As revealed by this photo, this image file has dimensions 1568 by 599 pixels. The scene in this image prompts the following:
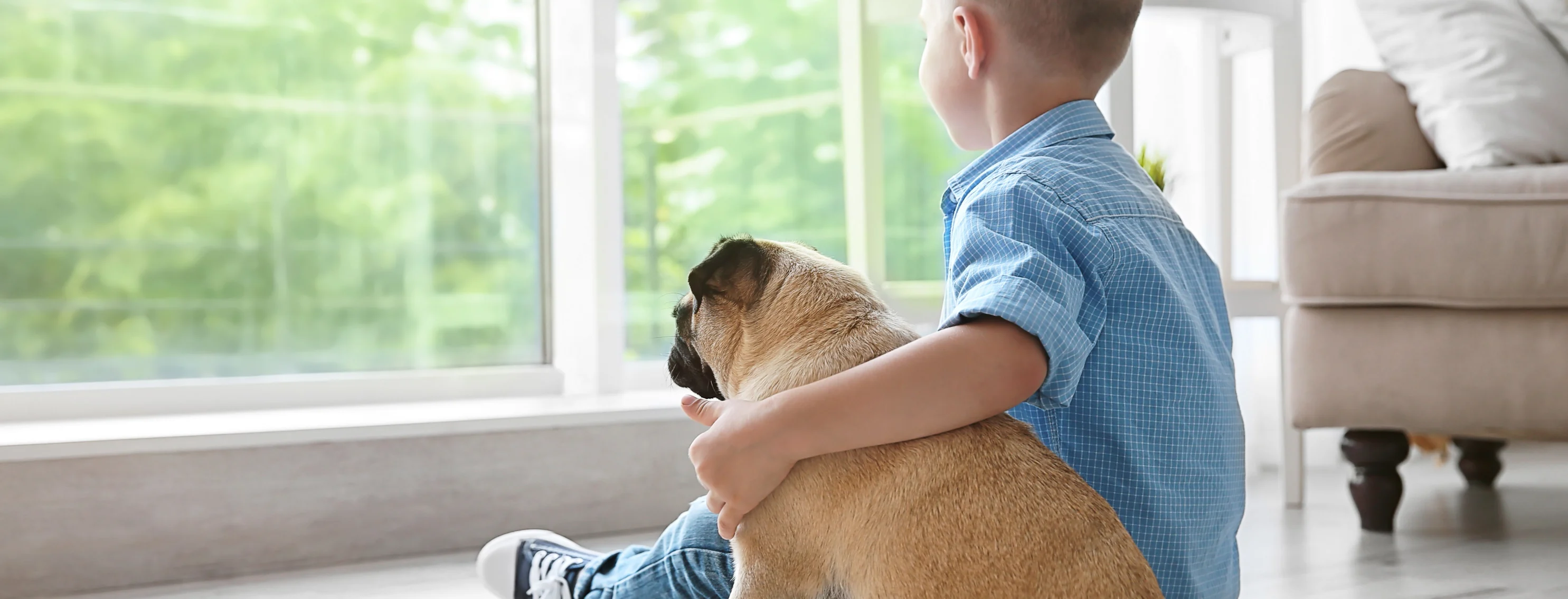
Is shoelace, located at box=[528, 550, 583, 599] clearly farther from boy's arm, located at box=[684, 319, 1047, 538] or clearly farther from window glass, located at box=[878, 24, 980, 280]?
window glass, located at box=[878, 24, 980, 280]

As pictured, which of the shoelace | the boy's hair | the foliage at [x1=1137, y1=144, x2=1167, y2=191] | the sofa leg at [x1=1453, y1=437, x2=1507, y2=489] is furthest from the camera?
the sofa leg at [x1=1453, y1=437, x2=1507, y2=489]

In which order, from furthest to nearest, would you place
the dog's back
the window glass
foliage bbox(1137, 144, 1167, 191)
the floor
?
the window glass
foliage bbox(1137, 144, 1167, 191)
the floor
the dog's back

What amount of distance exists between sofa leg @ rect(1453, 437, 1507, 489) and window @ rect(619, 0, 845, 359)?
1.56 metres

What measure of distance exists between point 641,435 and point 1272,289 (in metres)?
1.43

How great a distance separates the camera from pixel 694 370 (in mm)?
1182

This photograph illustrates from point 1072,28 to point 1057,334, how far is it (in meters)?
0.36

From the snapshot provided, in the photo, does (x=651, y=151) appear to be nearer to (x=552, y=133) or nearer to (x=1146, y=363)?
(x=552, y=133)

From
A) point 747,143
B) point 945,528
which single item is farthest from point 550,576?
point 747,143

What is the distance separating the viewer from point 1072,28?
1116 mm

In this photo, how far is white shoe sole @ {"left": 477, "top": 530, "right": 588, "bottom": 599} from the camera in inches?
61.7

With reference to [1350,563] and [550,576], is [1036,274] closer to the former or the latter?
[550,576]

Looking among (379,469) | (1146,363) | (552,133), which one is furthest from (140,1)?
(1146,363)

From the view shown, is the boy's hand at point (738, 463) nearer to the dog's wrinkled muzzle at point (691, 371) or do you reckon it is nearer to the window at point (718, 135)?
the dog's wrinkled muzzle at point (691, 371)

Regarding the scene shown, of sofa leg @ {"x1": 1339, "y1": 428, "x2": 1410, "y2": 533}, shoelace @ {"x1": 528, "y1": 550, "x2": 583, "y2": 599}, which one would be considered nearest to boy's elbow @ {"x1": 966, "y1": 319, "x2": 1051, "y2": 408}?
shoelace @ {"x1": 528, "y1": 550, "x2": 583, "y2": 599}
